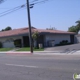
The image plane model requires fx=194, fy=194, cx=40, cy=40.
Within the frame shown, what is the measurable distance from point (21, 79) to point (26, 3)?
1951 cm

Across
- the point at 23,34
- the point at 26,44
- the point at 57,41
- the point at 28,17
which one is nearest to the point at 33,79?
the point at 28,17

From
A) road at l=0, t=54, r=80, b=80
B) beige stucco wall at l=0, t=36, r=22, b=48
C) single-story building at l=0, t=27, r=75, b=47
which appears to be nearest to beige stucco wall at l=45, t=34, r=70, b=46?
single-story building at l=0, t=27, r=75, b=47

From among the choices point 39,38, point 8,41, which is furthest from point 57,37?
point 8,41

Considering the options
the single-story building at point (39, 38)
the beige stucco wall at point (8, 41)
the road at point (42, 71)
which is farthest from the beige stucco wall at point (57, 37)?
the road at point (42, 71)

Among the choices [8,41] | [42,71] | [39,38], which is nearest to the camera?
[42,71]

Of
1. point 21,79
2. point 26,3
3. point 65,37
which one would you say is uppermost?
point 26,3

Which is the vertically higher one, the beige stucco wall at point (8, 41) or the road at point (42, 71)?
the beige stucco wall at point (8, 41)

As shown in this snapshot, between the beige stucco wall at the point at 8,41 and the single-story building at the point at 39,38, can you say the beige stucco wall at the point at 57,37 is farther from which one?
the beige stucco wall at the point at 8,41

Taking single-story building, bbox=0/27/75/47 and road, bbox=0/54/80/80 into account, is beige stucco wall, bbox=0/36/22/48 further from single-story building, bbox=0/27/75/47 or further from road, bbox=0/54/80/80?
road, bbox=0/54/80/80

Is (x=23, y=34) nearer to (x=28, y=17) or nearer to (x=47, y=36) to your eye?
(x=47, y=36)

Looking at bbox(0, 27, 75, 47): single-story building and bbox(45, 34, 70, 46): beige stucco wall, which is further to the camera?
bbox(45, 34, 70, 46): beige stucco wall

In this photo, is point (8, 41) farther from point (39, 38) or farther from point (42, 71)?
point (42, 71)

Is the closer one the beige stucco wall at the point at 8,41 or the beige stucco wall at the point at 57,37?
the beige stucco wall at the point at 57,37

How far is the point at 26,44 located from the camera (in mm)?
38812
